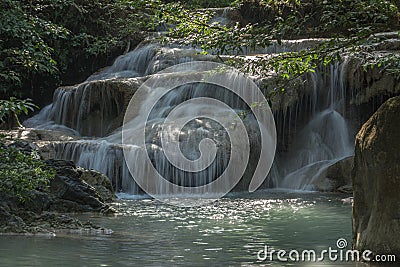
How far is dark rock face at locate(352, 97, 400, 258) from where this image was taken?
18.9ft

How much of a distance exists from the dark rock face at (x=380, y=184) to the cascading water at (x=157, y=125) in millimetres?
7575

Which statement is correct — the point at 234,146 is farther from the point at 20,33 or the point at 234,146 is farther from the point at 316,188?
the point at 20,33

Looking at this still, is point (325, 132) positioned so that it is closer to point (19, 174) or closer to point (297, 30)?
point (19, 174)

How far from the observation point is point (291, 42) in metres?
18.3

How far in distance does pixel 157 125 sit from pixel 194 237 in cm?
775

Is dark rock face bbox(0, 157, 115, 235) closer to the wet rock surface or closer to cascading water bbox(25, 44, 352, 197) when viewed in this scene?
the wet rock surface

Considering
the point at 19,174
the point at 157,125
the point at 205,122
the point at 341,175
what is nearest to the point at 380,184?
the point at 19,174

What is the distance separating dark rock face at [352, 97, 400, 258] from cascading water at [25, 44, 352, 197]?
7.57 m

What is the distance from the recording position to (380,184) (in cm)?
588

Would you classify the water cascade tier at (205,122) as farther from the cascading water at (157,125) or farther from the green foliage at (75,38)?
the green foliage at (75,38)

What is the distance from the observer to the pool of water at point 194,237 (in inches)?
242

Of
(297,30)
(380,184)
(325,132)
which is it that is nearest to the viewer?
(380,184)

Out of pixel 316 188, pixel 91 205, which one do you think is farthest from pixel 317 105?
pixel 91 205

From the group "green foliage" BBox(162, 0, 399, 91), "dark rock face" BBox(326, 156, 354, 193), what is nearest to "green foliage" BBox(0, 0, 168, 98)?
"dark rock face" BBox(326, 156, 354, 193)
